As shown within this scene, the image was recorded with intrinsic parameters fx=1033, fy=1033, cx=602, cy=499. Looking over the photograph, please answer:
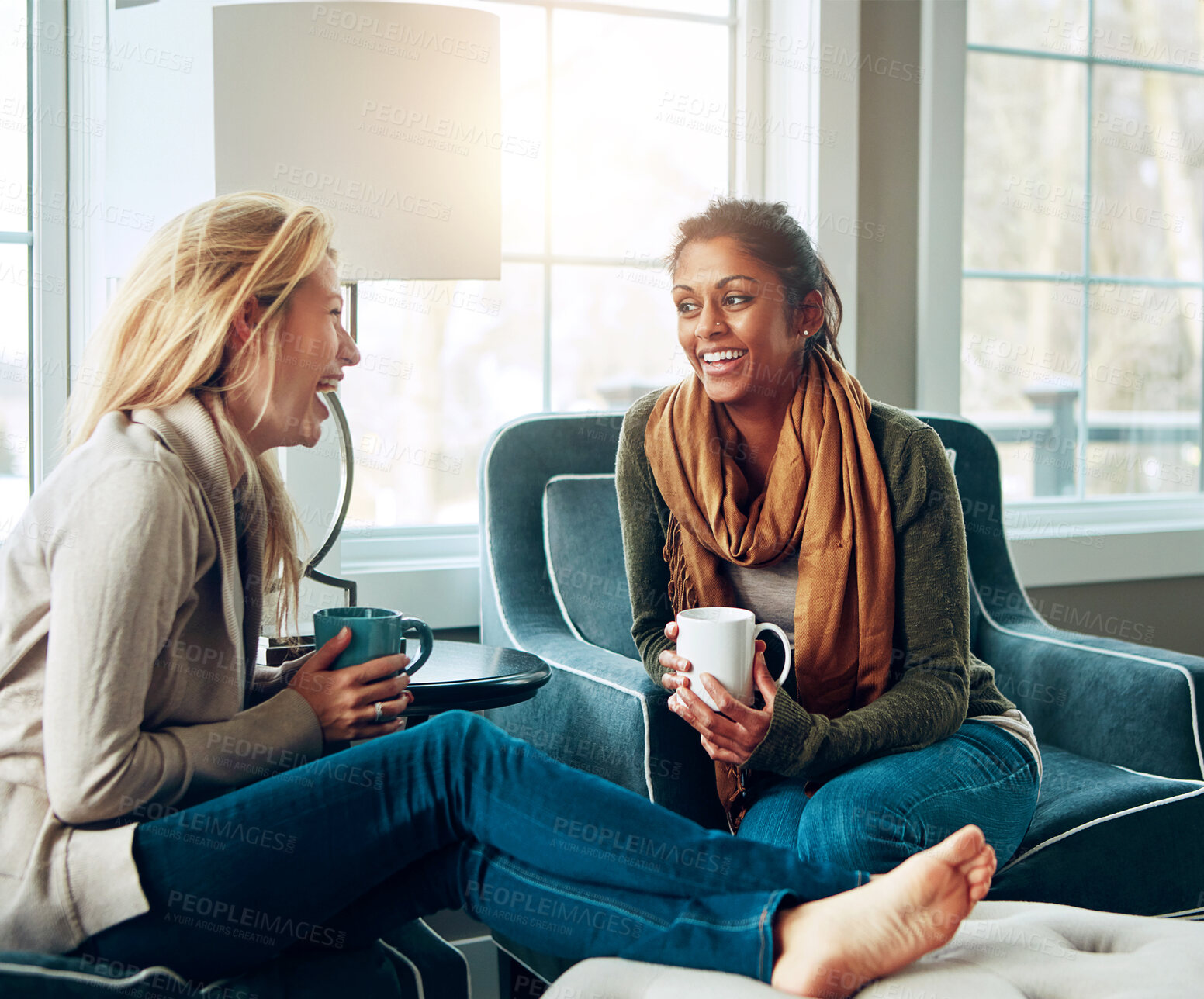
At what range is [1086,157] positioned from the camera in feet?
8.82

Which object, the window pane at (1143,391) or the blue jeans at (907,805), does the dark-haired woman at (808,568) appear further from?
the window pane at (1143,391)

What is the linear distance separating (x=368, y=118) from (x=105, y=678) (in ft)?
3.03

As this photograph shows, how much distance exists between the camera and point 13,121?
1897 mm

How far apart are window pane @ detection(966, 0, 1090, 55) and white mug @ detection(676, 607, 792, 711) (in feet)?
6.22

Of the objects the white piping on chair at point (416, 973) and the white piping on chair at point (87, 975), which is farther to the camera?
the white piping on chair at point (416, 973)

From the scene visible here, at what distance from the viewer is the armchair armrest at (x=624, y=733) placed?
138cm

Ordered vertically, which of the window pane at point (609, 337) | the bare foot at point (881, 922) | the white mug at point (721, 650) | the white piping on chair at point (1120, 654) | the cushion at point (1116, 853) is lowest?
the cushion at point (1116, 853)

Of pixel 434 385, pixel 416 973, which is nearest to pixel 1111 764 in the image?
pixel 416 973

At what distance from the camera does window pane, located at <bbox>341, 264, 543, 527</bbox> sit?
2.19 m

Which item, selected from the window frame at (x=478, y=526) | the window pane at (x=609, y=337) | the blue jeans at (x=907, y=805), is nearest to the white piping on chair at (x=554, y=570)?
the window frame at (x=478, y=526)

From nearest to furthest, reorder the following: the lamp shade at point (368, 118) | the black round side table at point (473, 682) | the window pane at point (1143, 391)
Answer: the black round side table at point (473, 682)
the lamp shade at point (368, 118)
the window pane at point (1143, 391)

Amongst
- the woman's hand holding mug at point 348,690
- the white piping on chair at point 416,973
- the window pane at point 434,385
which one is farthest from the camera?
the window pane at point 434,385

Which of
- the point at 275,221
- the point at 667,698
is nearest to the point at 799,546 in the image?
the point at 667,698

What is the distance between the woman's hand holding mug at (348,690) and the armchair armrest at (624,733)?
34 cm
